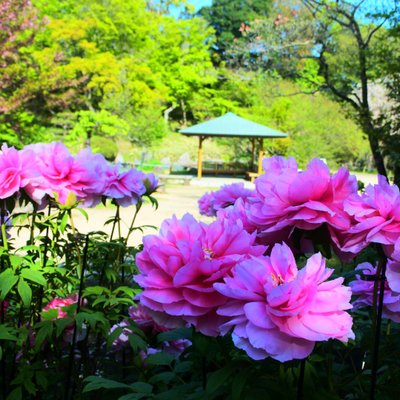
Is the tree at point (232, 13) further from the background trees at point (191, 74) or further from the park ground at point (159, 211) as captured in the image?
the park ground at point (159, 211)

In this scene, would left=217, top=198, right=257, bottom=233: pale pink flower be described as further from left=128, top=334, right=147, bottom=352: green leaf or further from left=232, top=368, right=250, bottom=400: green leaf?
A: left=128, top=334, right=147, bottom=352: green leaf

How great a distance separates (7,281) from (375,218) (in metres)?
0.90

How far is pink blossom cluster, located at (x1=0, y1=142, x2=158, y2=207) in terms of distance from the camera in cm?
123

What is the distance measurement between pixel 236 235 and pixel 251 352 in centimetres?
21

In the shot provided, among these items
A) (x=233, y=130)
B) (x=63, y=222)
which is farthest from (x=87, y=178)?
(x=233, y=130)

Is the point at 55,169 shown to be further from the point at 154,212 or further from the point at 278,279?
the point at 154,212

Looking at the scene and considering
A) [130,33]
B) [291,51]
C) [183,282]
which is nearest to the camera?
[183,282]

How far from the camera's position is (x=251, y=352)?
1.86ft

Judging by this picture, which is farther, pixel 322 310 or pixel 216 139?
pixel 216 139

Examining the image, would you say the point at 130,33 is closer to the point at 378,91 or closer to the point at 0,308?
the point at 378,91

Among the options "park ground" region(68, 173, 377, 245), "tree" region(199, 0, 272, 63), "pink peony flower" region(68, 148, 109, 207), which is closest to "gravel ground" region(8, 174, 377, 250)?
"park ground" region(68, 173, 377, 245)

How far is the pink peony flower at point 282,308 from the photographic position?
0.57 metres

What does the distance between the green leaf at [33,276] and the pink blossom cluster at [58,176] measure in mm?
184

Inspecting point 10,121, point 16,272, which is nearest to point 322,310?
point 16,272
